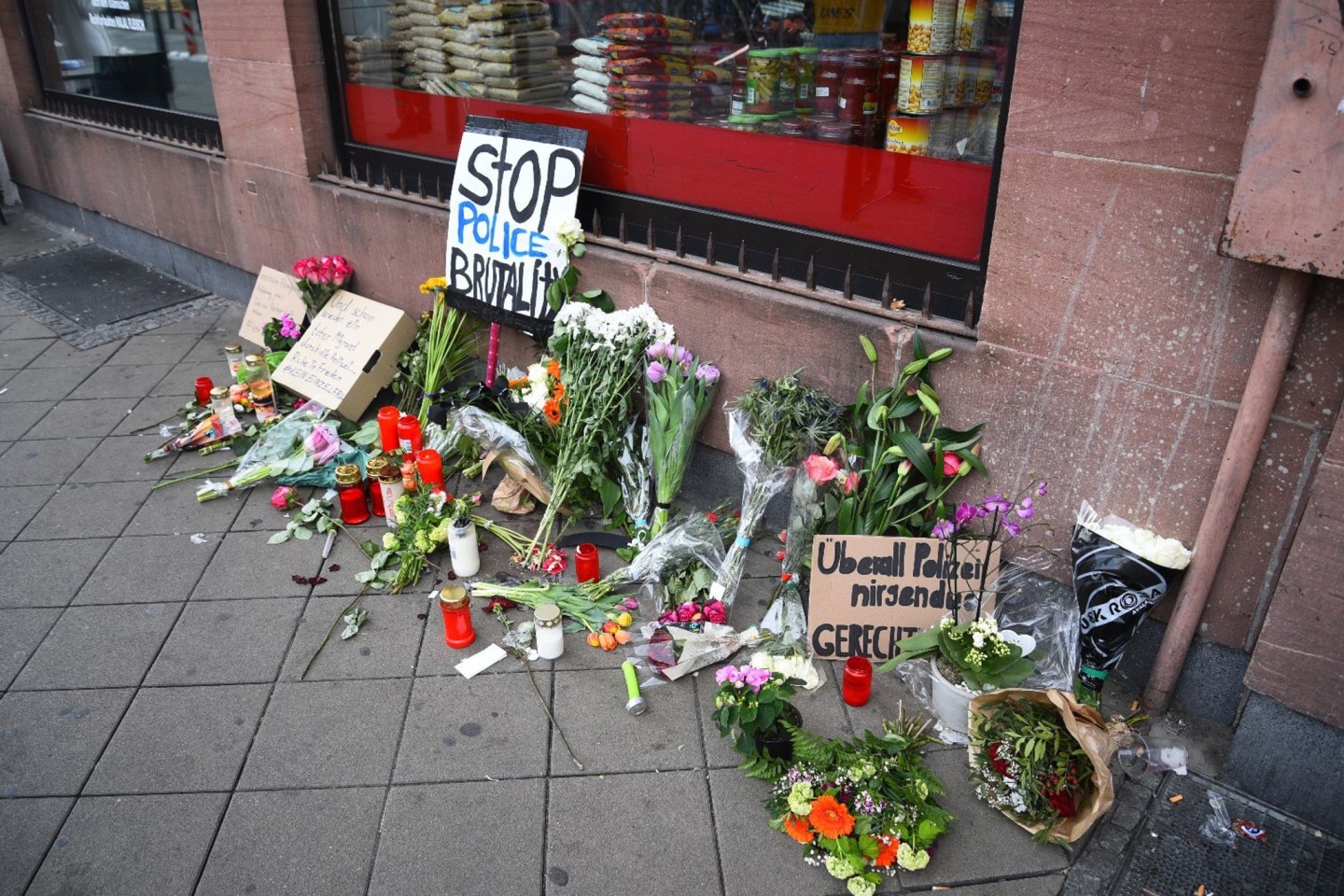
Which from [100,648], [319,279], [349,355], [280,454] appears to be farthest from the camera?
[319,279]

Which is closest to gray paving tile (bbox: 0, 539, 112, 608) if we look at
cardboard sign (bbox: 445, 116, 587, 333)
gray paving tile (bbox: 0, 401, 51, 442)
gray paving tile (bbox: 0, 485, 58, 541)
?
gray paving tile (bbox: 0, 485, 58, 541)

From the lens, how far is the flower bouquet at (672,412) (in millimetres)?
3850

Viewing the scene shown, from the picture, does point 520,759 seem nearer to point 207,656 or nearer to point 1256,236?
point 207,656

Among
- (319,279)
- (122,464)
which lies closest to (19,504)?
(122,464)

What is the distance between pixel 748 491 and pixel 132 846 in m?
2.33

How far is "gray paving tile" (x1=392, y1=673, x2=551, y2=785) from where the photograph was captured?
2.93 m

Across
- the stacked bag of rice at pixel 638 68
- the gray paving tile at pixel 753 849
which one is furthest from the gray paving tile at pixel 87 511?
the gray paving tile at pixel 753 849

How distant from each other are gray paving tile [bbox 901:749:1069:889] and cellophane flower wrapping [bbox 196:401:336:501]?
331 centimetres

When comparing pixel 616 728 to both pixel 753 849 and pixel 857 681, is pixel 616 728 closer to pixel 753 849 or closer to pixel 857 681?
pixel 753 849

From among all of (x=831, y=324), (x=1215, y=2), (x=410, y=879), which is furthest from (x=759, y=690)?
(x=1215, y=2)

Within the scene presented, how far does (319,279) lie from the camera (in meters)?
5.47

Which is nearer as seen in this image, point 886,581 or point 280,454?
point 886,581

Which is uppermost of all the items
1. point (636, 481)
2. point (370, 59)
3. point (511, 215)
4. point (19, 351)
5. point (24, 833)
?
point (370, 59)

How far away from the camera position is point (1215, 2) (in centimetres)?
252
